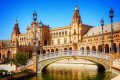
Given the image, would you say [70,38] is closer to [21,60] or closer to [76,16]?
[76,16]

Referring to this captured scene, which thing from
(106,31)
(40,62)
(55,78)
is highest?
(106,31)

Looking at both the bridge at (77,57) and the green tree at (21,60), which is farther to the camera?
the green tree at (21,60)

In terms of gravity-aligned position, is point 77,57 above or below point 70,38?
below

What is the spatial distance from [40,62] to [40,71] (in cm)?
142

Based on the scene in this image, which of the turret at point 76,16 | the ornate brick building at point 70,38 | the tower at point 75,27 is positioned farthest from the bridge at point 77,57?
the turret at point 76,16

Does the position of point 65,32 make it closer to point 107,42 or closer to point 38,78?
point 107,42

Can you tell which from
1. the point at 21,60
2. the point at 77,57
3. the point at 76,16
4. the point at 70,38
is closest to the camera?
the point at 77,57

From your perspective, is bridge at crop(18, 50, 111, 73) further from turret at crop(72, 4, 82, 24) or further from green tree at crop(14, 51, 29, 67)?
turret at crop(72, 4, 82, 24)

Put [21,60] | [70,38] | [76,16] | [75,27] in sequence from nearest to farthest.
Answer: [21,60] < [75,27] < [76,16] < [70,38]

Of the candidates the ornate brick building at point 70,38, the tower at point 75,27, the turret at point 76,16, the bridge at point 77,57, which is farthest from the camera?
the turret at point 76,16

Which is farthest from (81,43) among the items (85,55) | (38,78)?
(38,78)

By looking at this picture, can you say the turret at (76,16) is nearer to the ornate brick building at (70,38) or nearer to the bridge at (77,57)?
the ornate brick building at (70,38)

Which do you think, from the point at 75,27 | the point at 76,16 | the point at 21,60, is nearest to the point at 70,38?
the point at 75,27

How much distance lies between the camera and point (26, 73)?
78.0ft
